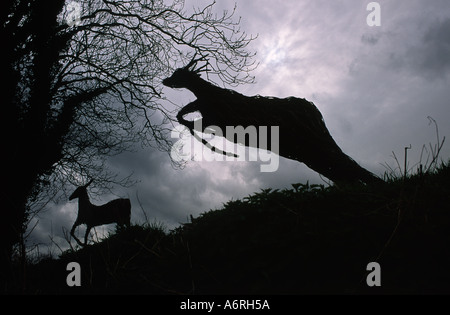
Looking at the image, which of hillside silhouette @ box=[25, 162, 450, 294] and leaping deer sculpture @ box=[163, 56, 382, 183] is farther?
leaping deer sculpture @ box=[163, 56, 382, 183]

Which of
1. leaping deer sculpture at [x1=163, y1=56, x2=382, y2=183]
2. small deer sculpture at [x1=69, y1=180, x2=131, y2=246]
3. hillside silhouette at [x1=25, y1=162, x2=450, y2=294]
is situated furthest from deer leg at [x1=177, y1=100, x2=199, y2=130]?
hillside silhouette at [x1=25, y1=162, x2=450, y2=294]

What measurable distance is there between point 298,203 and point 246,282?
89cm

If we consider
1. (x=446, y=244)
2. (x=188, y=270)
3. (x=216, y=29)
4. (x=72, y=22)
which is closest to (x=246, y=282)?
(x=188, y=270)

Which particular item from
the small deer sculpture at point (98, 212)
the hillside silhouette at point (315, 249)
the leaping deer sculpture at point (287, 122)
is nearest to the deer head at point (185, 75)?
the leaping deer sculpture at point (287, 122)

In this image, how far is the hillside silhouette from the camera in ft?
7.16

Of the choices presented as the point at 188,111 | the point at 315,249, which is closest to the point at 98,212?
the point at 188,111

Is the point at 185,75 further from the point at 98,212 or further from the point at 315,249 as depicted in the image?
the point at 315,249

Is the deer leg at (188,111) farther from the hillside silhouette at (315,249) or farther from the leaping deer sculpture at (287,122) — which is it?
the hillside silhouette at (315,249)

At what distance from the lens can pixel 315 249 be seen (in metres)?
2.34

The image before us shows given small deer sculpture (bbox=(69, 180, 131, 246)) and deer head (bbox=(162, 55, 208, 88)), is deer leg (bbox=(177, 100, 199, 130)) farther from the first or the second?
small deer sculpture (bbox=(69, 180, 131, 246))

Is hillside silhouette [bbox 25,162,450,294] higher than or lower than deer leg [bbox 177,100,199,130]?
lower

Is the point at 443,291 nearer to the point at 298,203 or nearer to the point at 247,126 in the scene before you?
the point at 298,203

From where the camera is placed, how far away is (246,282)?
236cm

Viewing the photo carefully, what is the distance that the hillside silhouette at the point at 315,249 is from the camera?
2.18 meters
